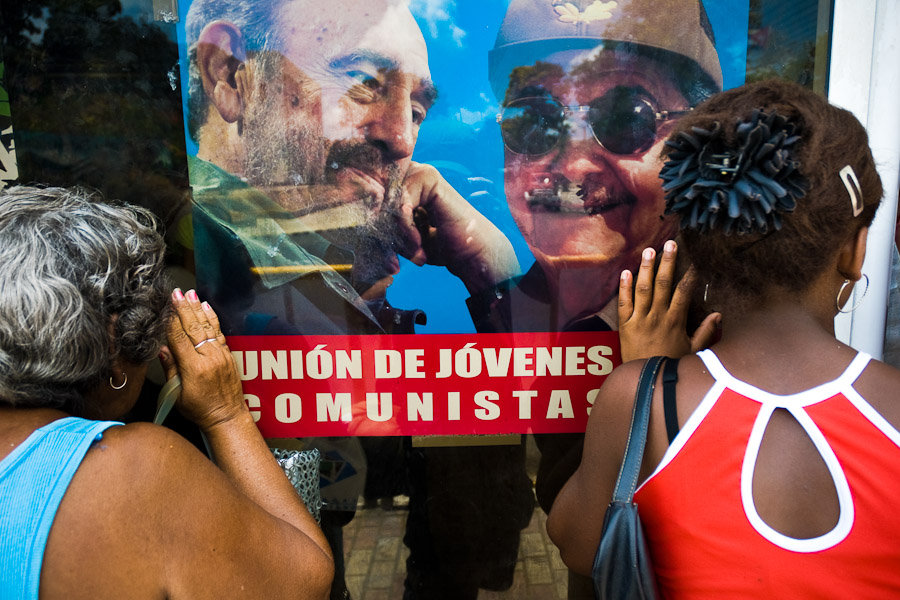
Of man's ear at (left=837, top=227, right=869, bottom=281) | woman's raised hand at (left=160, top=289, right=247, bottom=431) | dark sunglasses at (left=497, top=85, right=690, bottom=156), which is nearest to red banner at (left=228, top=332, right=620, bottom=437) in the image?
woman's raised hand at (left=160, top=289, right=247, bottom=431)

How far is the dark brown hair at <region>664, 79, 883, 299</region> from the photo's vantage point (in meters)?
0.99

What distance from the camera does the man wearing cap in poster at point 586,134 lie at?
5.00 feet

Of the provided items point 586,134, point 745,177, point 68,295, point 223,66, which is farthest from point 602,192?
point 68,295

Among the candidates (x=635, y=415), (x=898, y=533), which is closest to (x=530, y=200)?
(x=635, y=415)

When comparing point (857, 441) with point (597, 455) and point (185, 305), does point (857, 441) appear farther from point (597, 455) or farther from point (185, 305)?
point (185, 305)

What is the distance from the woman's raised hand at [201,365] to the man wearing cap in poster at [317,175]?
0.41 ft

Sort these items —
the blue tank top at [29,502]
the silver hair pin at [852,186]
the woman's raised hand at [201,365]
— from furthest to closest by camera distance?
the woman's raised hand at [201,365] < the silver hair pin at [852,186] < the blue tank top at [29,502]

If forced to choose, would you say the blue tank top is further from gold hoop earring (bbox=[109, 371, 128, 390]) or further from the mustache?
the mustache

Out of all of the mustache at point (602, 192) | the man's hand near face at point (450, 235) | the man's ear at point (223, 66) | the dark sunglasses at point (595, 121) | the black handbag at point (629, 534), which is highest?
the man's ear at point (223, 66)

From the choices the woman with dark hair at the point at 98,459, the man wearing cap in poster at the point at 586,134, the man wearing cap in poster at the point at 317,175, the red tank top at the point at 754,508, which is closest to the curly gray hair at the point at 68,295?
the woman with dark hair at the point at 98,459

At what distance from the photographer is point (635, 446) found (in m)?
1.06

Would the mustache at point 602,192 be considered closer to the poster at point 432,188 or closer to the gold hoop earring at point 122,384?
the poster at point 432,188

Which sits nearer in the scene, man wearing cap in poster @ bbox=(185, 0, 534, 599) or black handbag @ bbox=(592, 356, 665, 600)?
black handbag @ bbox=(592, 356, 665, 600)

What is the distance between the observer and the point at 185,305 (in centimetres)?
153
